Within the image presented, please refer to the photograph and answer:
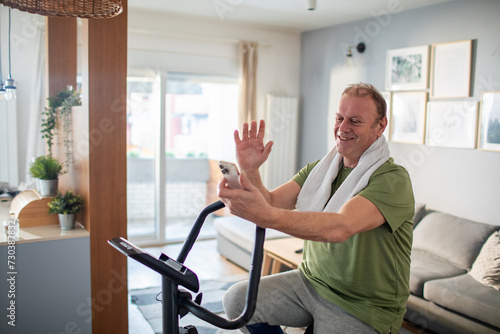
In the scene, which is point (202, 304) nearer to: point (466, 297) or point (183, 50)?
point (466, 297)

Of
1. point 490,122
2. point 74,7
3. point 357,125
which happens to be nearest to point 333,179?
point 357,125

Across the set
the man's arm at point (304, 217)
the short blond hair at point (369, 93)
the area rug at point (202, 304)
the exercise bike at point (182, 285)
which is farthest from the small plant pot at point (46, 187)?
the short blond hair at point (369, 93)

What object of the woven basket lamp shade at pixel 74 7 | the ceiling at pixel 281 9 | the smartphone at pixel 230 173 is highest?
the ceiling at pixel 281 9

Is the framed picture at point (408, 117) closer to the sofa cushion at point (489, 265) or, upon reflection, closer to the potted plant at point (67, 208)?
the sofa cushion at point (489, 265)

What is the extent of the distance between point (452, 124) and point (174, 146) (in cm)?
313

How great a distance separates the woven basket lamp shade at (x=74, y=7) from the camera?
1656 millimetres

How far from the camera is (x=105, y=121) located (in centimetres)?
238

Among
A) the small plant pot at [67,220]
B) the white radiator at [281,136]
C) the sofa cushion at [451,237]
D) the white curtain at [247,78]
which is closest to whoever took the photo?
the small plant pot at [67,220]

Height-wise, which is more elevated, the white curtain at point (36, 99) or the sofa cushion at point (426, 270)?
the white curtain at point (36, 99)

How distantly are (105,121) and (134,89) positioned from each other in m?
2.96

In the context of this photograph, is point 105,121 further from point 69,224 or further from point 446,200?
point 446,200

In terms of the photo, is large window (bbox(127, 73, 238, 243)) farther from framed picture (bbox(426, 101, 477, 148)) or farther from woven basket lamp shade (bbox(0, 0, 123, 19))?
woven basket lamp shade (bbox(0, 0, 123, 19))

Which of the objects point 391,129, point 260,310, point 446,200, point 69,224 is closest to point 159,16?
point 391,129

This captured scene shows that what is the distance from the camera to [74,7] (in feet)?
5.56
